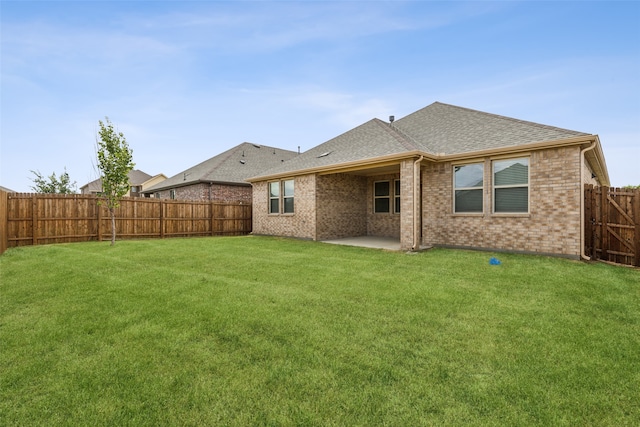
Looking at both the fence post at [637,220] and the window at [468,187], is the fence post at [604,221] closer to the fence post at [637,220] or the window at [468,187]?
the fence post at [637,220]

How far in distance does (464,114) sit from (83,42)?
15542 millimetres

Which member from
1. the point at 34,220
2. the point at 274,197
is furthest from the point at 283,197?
the point at 34,220

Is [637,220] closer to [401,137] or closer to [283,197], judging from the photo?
[401,137]

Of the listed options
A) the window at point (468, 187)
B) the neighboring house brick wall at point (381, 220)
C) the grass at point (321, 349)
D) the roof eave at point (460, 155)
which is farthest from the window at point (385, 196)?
the grass at point (321, 349)

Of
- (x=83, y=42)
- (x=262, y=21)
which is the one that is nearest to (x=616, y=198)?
(x=262, y=21)

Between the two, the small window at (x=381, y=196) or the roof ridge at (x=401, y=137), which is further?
the small window at (x=381, y=196)

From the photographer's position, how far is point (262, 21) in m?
11.6

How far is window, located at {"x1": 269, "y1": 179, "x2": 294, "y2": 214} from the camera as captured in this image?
13977 mm

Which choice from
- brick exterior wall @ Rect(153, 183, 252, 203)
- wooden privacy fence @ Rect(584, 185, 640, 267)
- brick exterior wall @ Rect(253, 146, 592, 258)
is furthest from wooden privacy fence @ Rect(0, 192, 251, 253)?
wooden privacy fence @ Rect(584, 185, 640, 267)

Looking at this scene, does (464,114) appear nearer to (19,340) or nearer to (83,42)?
(19,340)

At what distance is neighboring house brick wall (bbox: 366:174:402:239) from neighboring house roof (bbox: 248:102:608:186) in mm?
2137

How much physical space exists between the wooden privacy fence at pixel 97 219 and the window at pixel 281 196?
3515 mm

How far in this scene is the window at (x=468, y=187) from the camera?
929 centimetres

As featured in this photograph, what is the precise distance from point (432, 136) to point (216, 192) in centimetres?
1379
